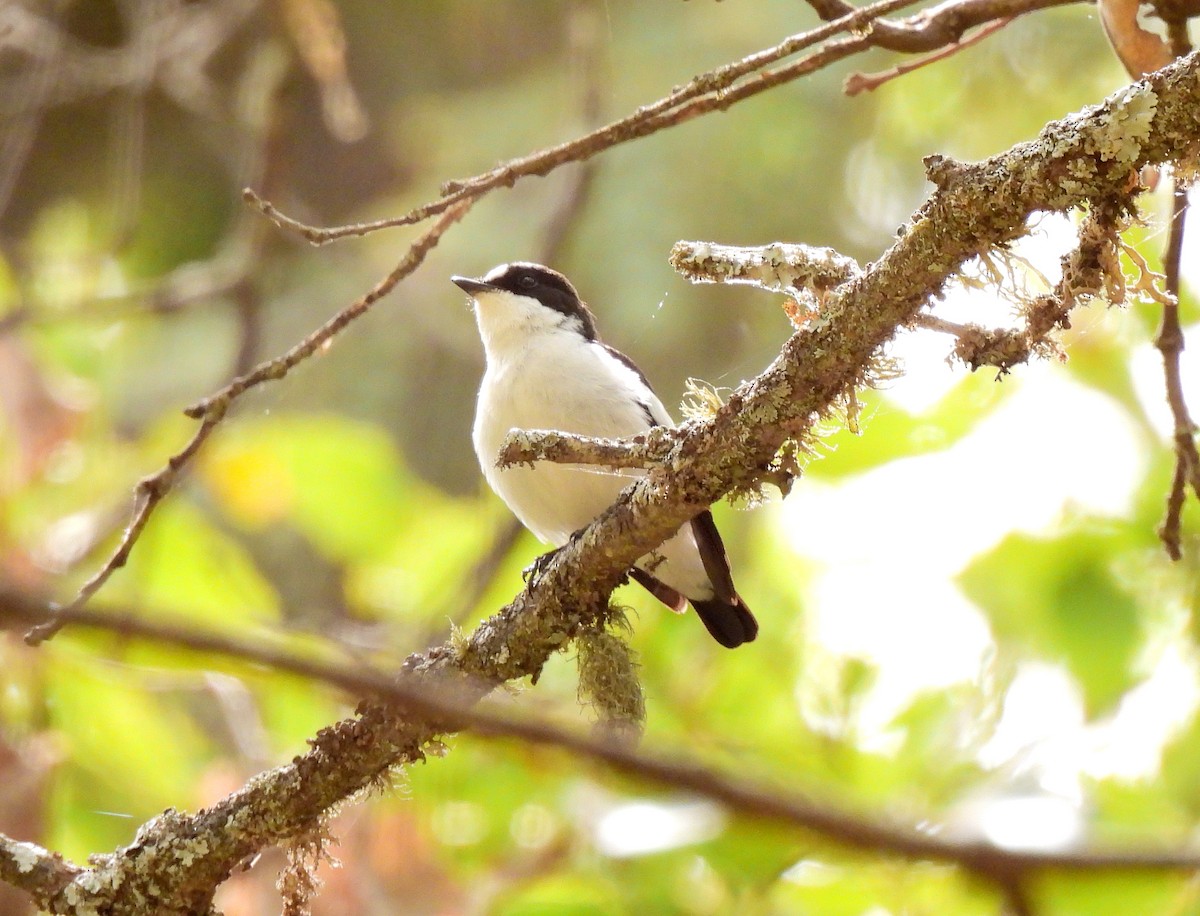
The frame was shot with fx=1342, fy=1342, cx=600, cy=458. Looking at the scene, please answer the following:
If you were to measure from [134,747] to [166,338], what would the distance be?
4.32 meters

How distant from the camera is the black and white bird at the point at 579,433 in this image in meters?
3.43

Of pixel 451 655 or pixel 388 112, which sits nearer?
pixel 451 655

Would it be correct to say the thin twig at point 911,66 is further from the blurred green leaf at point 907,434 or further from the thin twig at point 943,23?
the blurred green leaf at point 907,434

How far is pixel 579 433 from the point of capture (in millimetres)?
3434

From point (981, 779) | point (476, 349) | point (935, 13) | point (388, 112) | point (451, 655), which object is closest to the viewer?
point (935, 13)

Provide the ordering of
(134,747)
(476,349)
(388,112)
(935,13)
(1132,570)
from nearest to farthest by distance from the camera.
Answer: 1. (935,13)
2. (1132,570)
3. (134,747)
4. (476,349)
5. (388,112)

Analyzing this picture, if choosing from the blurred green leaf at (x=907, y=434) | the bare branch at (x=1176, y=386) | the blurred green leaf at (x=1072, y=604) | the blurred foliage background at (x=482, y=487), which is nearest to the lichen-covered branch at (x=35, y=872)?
the blurred foliage background at (x=482, y=487)

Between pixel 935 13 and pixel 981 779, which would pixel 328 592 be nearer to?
pixel 981 779

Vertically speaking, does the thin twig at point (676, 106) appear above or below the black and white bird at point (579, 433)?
below

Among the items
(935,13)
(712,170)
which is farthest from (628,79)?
(935,13)

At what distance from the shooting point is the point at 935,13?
84.0 inches

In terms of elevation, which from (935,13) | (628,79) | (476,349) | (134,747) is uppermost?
(628,79)

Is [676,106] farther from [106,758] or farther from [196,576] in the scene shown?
[106,758]

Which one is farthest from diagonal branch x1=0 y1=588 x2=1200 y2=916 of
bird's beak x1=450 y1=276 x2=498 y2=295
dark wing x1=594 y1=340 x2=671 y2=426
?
bird's beak x1=450 y1=276 x2=498 y2=295
